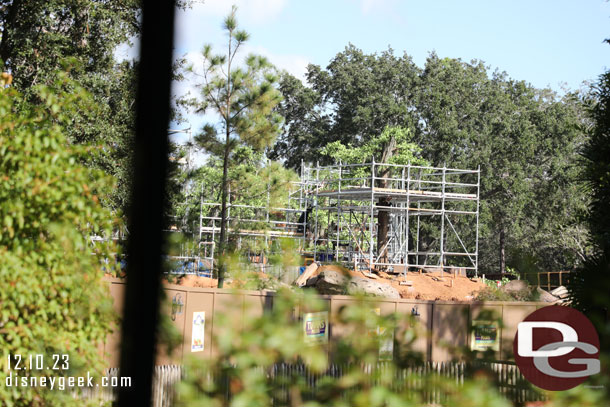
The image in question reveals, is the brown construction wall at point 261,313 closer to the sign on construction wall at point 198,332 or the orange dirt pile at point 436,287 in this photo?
the sign on construction wall at point 198,332

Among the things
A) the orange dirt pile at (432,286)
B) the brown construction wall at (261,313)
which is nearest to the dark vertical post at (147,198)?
the brown construction wall at (261,313)

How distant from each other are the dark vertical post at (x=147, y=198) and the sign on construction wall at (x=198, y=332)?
185 centimetres

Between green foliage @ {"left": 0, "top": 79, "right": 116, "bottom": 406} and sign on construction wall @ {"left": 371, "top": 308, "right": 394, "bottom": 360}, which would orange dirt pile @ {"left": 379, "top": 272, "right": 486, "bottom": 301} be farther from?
sign on construction wall @ {"left": 371, "top": 308, "right": 394, "bottom": 360}

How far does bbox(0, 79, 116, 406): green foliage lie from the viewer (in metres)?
4.50

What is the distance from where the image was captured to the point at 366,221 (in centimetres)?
4378

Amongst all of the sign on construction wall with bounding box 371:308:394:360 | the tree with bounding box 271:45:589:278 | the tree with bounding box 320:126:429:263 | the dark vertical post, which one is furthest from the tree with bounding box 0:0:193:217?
the tree with bounding box 271:45:589:278

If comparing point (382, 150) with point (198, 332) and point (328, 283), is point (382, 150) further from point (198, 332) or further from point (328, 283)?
point (198, 332)

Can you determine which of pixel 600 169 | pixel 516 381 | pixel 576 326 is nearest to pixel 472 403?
pixel 516 381

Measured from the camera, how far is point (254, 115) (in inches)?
755

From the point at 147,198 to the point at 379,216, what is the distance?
16536mm

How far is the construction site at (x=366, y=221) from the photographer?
27.1 metres

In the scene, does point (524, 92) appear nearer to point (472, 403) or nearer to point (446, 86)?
point (446, 86)

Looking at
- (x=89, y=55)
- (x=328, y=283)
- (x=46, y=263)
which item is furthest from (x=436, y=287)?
(x=46, y=263)

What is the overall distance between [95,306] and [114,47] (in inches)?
731
